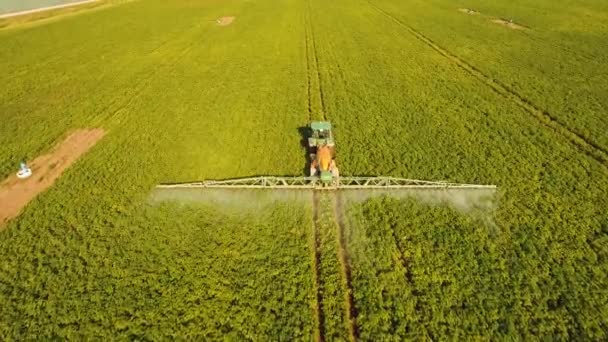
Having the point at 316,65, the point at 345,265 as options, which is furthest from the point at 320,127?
the point at 316,65

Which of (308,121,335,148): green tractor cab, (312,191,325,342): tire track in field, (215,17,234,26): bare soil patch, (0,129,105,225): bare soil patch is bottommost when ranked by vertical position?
(312,191,325,342): tire track in field

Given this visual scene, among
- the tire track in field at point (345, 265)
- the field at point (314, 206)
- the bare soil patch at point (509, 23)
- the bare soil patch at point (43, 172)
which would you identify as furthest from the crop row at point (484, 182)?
the bare soil patch at point (509, 23)

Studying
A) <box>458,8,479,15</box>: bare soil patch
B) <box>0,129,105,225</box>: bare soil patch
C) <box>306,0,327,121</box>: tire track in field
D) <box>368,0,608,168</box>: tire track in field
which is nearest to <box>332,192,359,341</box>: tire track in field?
<box>306,0,327,121</box>: tire track in field

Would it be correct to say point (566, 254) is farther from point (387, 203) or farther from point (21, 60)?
point (21, 60)

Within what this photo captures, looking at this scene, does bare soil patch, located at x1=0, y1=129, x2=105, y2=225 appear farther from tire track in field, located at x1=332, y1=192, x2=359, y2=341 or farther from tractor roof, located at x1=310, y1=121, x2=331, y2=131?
tire track in field, located at x1=332, y1=192, x2=359, y2=341

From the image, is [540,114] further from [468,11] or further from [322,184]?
[468,11]
